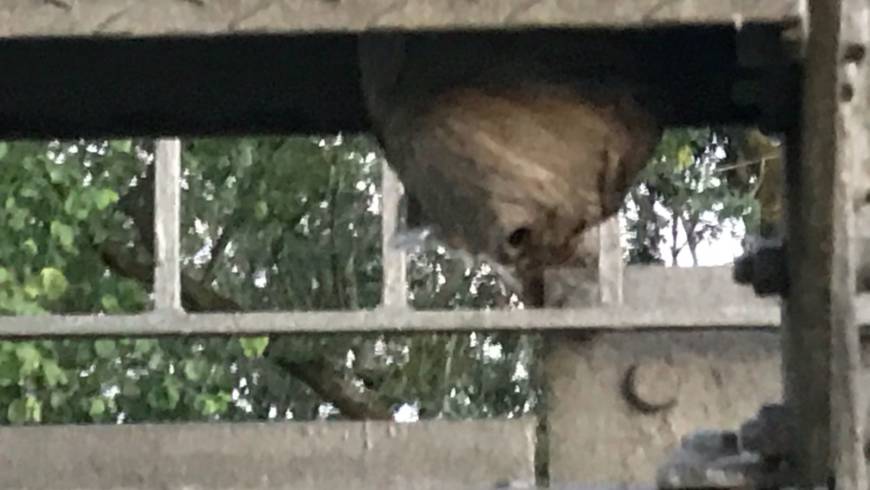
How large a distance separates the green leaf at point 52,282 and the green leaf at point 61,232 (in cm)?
6

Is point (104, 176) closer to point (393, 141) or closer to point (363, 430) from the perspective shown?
point (363, 430)

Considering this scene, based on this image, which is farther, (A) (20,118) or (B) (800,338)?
(A) (20,118)

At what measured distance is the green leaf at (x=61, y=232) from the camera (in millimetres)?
2973

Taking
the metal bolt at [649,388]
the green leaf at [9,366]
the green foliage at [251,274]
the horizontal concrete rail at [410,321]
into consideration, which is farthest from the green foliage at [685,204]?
the green leaf at [9,366]

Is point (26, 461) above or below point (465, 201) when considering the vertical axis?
below

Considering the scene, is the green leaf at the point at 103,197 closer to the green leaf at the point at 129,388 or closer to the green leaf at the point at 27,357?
the green leaf at the point at 27,357

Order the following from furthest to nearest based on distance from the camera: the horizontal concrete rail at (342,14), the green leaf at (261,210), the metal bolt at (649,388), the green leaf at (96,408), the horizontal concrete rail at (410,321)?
the green leaf at (261,210) < the green leaf at (96,408) < the metal bolt at (649,388) < the horizontal concrete rail at (410,321) < the horizontal concrete rail at (342,14)

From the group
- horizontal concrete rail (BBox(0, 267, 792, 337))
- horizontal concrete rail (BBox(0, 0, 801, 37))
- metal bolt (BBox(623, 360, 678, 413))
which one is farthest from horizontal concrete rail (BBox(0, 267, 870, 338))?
horizontal concrete rail (BBox(0, 0, 801, 37))

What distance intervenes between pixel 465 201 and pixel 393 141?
74mm

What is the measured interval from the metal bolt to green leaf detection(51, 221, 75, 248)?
1265 mm

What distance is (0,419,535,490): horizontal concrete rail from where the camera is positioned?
225 cm

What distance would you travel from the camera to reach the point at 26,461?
2.29 metres

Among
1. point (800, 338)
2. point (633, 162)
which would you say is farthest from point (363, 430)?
point (800, 338)

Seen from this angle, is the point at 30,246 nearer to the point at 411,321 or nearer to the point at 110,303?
the point at 110,303
